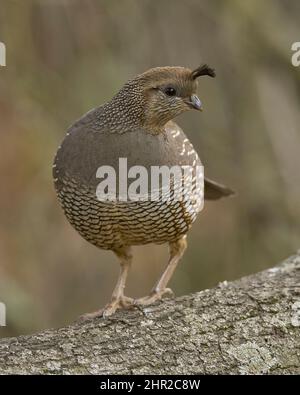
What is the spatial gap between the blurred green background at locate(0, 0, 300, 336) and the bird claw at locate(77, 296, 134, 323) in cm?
115

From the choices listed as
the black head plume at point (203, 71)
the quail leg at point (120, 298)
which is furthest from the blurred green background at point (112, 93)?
the black head plume at point (203, 71)

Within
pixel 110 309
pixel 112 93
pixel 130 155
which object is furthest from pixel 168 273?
pixel 112 93

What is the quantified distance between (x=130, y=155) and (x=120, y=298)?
80 cm

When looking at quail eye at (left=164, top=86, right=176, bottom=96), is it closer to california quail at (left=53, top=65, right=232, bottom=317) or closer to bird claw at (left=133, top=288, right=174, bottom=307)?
california quail at (left=53, top=65, right=232, bottom=317)

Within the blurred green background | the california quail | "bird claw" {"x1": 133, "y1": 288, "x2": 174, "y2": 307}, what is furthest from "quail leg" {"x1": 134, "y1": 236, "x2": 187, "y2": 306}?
the blurred green background

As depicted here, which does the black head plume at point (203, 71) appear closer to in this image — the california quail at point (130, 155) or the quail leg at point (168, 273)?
the california quail at point (130, 155)

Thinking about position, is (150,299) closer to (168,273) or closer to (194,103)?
(168,273)

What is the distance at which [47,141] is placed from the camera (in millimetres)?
6305

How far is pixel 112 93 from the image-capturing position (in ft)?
21.1

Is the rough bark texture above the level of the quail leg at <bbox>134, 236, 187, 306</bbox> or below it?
below

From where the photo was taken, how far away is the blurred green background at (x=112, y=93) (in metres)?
6.28

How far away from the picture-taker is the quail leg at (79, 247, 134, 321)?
4.81 meters
